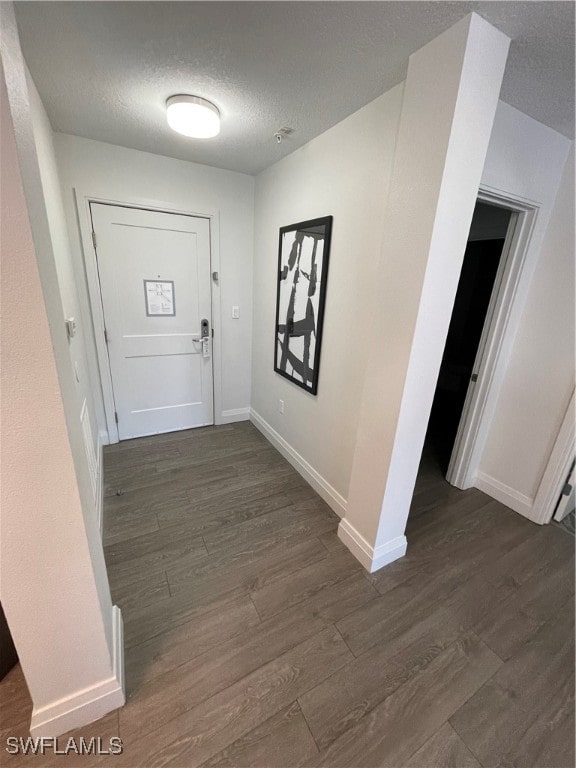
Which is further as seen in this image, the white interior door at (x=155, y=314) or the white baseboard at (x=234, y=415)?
the white baseboard at (x=234, y=415)

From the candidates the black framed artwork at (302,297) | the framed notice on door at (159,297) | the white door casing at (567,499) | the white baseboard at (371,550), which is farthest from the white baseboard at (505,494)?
the framed notice on door at (159,297)

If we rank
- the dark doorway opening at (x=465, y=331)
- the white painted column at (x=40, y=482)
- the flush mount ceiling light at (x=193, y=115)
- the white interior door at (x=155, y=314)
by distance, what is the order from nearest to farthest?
the white painted column at (x=40, y=482), the flush mount ceiling light at (x=193, y=115), the white interior door at (x=155, y=314), the dark doorway opening at (x=465, y=331)

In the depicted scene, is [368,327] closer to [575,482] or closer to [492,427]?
[492,427]

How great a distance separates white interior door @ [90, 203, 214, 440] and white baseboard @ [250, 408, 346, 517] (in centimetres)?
68

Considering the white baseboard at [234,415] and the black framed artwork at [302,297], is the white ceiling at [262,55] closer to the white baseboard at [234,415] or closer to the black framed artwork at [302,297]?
the black framed artwork at [302,297]

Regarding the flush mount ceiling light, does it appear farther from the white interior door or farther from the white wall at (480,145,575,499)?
the white wall at (480,145,575,499)

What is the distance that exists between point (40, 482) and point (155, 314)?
2141 millimetres

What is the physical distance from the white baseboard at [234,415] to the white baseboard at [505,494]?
7.32 feet

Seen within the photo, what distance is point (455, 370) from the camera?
333cm

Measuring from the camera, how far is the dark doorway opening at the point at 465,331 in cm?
287

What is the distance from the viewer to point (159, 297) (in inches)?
105

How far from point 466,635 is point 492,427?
1.42 meters

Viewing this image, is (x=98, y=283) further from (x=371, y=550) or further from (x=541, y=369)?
(x=541, y=369)

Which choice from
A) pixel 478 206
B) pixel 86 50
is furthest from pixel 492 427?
pixel 86 50
